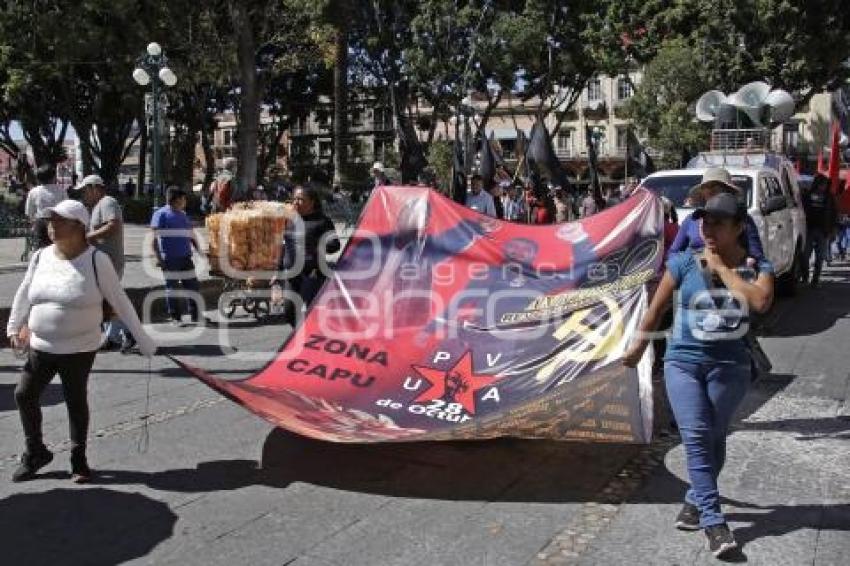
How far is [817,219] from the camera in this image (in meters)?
14.8

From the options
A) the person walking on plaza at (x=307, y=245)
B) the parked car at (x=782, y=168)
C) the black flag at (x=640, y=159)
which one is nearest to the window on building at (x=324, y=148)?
the black flag at (x=640, y=159)

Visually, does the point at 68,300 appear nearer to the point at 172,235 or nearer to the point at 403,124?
the point at 172,235

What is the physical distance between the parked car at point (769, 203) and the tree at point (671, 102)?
16014mm

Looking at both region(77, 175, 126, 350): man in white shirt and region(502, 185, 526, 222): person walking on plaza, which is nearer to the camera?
region(77, 175, 126, 350): man in white shirt

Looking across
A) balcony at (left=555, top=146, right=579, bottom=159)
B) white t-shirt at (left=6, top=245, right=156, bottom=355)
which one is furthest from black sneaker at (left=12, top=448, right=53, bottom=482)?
balcony at (left=555, top=146, right=579, bottom=159)

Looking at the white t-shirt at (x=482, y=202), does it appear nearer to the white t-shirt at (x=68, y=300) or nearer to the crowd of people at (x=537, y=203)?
the crowd of people at (x=537, y=203)

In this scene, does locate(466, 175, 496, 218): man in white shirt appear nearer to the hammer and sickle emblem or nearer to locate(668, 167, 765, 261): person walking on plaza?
the hammer and sickle emblem

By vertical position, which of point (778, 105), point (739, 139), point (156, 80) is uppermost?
point (156, 80)

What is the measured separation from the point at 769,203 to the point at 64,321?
27.7 ft

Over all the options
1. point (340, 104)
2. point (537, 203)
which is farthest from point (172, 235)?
point (340, 104)

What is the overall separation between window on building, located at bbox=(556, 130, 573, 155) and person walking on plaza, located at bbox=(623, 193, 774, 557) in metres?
68.5

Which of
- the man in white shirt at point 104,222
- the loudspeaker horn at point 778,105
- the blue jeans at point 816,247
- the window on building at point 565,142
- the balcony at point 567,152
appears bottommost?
the blue jeans at point 816,247

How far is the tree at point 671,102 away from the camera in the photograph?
96.3 feet

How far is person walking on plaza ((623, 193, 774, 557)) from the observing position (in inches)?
169
